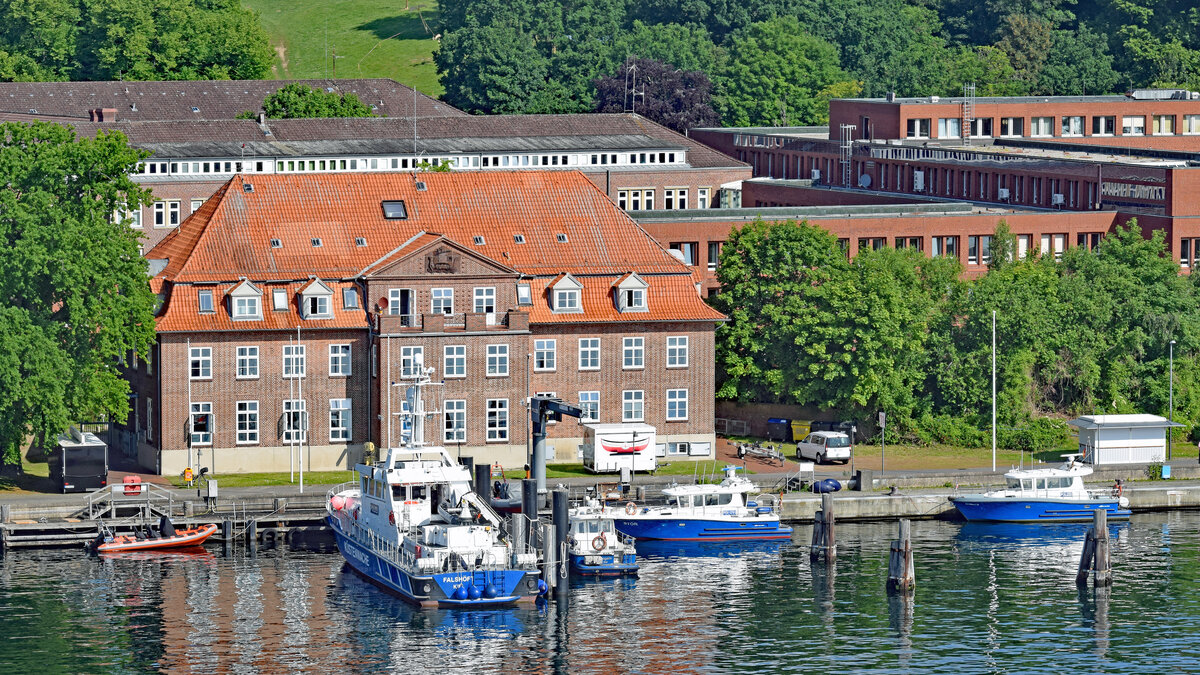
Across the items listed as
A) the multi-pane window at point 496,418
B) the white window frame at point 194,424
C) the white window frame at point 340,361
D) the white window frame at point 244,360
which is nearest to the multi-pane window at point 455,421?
the multi-pane window at point 496,418

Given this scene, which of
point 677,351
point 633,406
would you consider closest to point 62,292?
point 633,406

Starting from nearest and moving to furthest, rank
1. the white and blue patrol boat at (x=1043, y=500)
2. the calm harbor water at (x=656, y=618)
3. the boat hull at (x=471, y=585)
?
the calm harbor water at (x=656, y=618)
the boat hull at (x=471, y=585)
the white and blue patrol boat at (x=1043, y=500)

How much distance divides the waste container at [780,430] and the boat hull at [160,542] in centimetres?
3373

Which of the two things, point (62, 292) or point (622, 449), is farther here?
point (622, 449)

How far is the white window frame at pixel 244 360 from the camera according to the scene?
125188 millimetres

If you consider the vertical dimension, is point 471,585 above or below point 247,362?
below

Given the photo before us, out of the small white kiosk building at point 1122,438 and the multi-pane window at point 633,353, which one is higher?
the multi-pane window at point 633,353

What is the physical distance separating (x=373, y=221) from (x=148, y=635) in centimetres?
3678

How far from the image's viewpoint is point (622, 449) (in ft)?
413

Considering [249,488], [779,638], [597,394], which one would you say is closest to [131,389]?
[249,488]

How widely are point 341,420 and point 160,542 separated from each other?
48.9ft

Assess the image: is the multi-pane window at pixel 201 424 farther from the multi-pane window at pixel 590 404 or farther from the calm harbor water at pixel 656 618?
the multi-pane window at pixel 590 404

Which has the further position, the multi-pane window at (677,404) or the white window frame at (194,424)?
the multi-pane window at (677,404)

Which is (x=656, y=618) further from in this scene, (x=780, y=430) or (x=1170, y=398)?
(x=1170, y=398)
